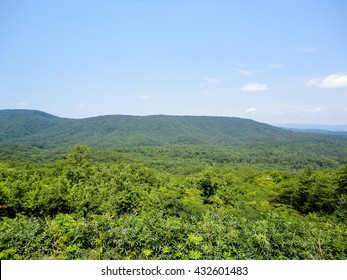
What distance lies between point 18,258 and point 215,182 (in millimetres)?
20530

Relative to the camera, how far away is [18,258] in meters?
4.55

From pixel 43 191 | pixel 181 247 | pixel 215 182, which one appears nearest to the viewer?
pixel 181 247

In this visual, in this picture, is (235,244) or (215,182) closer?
(235,244)

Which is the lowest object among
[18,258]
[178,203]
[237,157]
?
[237,157]

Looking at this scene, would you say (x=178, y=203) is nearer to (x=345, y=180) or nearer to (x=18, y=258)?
(x=18, y=258)

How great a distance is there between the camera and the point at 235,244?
5070mm

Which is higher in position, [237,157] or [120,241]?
[120,241]

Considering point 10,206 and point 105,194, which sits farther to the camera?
point 105,194

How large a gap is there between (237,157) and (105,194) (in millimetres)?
100509

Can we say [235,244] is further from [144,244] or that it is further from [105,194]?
[105,194]

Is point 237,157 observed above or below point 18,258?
below

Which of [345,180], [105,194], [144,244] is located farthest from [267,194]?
[144,244]

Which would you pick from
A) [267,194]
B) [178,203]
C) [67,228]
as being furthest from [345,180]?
[67,228]
